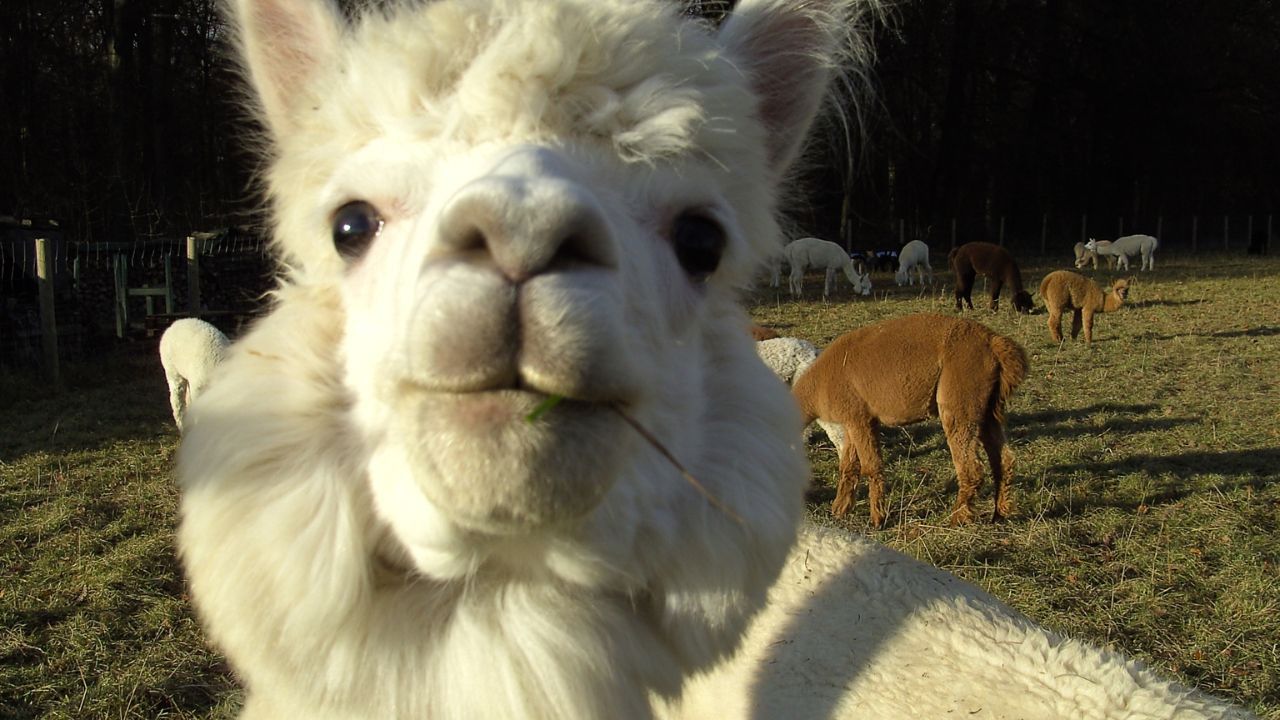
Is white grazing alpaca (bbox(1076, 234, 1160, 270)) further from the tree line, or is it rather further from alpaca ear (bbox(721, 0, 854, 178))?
alpaca ear (bbox(721, 0, 854, 178))

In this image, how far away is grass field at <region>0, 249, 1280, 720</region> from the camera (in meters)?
3.54

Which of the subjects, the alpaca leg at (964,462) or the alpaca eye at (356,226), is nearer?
the alpaca eye at (356,226)

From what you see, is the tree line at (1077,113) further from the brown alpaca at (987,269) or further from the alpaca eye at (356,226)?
the alpaca eye at (356,226)

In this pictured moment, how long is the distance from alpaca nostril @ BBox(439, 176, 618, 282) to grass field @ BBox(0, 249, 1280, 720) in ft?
8.92

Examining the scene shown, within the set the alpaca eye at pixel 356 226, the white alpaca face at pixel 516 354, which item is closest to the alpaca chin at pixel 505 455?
the white alpaca face at pixel 516 354

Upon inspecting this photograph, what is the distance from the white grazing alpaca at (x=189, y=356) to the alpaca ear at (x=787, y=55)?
5.94 m

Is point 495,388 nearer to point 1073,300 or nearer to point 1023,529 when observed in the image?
point 1023,529

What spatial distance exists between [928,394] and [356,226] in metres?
4.91

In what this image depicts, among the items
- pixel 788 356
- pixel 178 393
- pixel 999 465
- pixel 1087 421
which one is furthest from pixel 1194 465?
pixel 178 393

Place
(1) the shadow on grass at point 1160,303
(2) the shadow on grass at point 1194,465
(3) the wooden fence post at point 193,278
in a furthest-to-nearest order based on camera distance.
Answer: (1) the shadow on grass at point 1160,303 < (3) the wooden fence post at point 193,278 < (2) the shadow on grass at point 1194,465

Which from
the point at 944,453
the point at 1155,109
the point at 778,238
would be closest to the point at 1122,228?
the point at 1155,109

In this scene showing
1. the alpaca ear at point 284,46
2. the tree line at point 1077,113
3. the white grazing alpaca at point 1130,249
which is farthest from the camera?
the tree line at point 1077,113

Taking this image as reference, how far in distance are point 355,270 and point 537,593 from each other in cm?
63

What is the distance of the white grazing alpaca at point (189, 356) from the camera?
6.82 m
